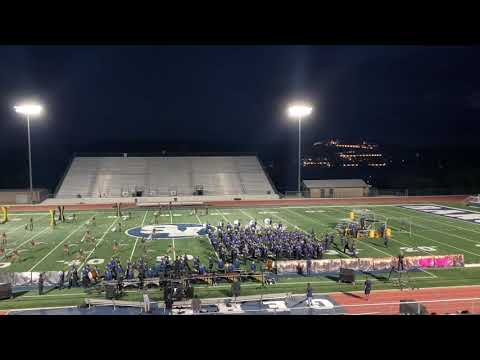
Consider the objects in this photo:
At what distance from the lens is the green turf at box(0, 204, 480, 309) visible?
1362 cm

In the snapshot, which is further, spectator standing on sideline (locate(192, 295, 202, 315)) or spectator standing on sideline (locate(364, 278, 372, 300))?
spectator standing on sideline (locate(364, 278, 372, 300))

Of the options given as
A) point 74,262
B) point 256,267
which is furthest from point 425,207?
point 74,262

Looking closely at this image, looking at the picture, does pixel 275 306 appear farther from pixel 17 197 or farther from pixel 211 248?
pixel 17 197

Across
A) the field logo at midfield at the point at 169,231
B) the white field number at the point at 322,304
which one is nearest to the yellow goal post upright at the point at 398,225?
the white field number at the point at 322,304

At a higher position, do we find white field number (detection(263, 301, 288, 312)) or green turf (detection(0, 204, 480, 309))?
green turf (detection(0, 204, 480, 309))

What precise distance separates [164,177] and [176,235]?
847 inches

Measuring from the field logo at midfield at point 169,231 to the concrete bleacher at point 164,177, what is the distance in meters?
13.1

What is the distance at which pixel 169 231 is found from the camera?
2297cm

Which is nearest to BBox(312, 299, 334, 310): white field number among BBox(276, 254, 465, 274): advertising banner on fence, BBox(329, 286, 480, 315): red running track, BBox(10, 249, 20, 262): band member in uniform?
BBox(329, 286, 480, 315): red running track

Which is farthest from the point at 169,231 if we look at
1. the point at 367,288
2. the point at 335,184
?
the point at 335,184

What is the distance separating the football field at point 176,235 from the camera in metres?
17.6

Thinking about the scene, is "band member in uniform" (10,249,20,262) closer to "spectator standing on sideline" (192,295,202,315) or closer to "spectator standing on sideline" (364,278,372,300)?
"spectator standing on sideline" (192,295,202,315)

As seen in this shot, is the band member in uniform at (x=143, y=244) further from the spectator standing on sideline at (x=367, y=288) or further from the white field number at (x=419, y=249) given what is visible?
the white field number at (x=419, y=249)

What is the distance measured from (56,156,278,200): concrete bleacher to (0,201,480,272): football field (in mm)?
8497
